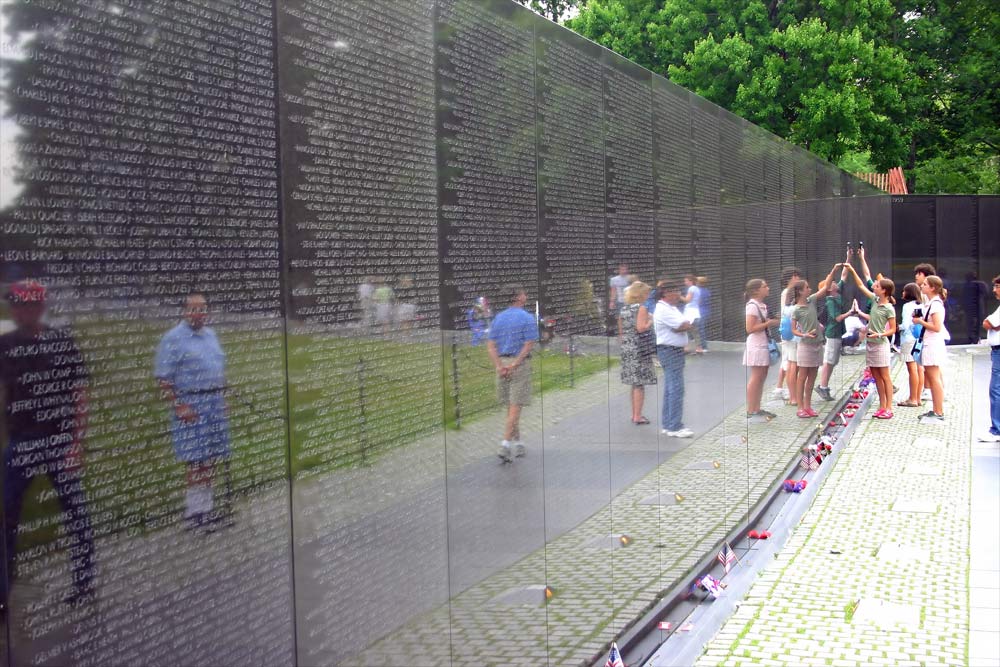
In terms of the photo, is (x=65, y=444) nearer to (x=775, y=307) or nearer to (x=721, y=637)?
(x=721, y=637)

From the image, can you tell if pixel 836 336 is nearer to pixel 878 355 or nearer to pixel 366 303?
pixel 878 355

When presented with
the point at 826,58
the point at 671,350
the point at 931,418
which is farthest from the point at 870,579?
the point at 826,58

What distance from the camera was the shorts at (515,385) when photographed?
4.30m

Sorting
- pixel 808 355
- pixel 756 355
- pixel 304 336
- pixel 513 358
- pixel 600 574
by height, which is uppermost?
pixel 304 336

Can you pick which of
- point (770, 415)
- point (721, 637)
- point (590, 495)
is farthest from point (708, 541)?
point (770, 415)

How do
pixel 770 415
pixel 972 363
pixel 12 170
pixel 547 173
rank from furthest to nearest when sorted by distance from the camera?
pixel 972 363 < pixel 770 415 < pixel 547 173 < pixel 12 170

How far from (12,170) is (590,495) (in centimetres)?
370

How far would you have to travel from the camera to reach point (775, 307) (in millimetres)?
10789

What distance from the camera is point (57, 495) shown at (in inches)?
81.7

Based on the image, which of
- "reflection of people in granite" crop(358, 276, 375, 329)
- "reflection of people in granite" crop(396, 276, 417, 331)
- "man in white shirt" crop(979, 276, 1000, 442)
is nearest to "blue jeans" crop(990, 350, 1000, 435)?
"man in white shirt" crop(979, 276, 1000, 442)

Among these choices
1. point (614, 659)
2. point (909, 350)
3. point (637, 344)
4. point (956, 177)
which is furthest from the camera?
point (956, 177)

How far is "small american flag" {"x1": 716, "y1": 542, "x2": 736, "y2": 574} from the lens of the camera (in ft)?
24.9

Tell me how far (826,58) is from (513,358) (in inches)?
974

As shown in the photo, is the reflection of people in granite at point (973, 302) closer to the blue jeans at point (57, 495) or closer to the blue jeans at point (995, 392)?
the blue jeans at point (995, 392)
